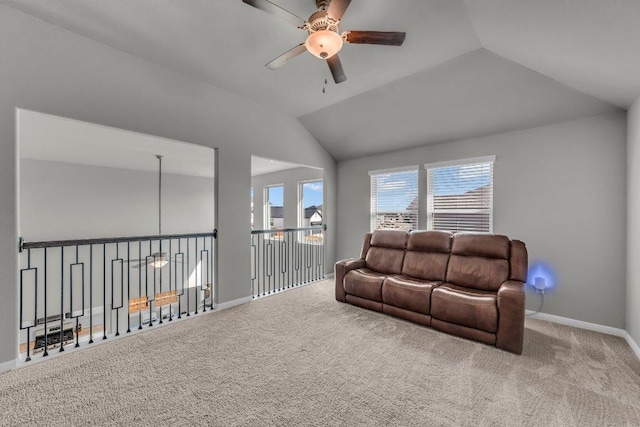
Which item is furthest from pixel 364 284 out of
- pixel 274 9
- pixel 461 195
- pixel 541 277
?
pixel 274 9

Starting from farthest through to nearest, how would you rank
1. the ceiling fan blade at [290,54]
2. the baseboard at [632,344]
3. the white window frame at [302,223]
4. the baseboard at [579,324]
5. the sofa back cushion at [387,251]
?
1. the white window frame at [302,223]
2. the sofa back cushion at [387,251]
3. the baseboard at [579,324]
4. the baseboard at [632,344]
5. the ceiling fan blade at [290,54]

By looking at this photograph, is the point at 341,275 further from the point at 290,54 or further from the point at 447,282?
the point at 290,54

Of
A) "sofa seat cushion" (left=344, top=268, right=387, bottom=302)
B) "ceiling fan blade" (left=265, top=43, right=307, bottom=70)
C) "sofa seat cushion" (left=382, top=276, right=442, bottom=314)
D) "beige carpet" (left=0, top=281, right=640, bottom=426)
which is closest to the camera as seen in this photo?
"beige carpet" (left=0, top=281, right=640, bottom=426)

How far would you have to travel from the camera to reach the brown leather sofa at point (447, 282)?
249 centimetres

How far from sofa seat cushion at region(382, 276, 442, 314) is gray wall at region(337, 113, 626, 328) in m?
1.46

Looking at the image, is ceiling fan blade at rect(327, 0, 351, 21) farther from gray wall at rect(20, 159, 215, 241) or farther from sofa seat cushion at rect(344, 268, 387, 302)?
gray wall at rect(20, 159, 215, 241)

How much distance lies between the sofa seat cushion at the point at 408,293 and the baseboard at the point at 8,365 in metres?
3.56

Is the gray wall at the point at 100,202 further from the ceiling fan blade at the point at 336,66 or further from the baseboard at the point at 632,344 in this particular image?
the baseboard at the point at 632,344

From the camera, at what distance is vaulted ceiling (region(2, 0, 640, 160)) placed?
1.96 meters

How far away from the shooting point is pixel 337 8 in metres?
1.78

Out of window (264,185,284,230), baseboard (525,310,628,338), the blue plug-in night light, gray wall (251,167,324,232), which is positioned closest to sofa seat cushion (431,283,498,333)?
the blue plug-in night light

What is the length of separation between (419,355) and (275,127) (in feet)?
12.0

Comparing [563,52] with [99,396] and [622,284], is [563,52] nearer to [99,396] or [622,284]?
[622,284]

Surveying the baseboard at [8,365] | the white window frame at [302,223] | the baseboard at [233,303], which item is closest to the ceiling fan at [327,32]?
the baseboard at [233,303]
